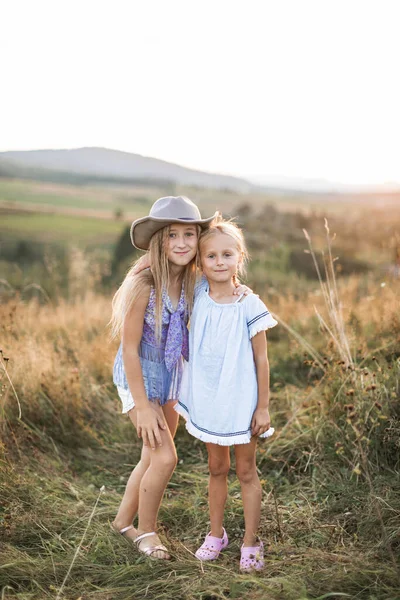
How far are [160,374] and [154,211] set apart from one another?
841mm

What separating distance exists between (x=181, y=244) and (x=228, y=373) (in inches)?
26.9

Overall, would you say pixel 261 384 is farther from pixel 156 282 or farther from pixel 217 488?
pixel 156 282

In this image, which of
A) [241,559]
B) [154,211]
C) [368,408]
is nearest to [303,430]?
[368,408]

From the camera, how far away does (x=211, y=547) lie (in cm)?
284

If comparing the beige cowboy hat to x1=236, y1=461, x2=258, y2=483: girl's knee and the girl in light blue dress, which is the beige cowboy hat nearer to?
the girl in light blue dress

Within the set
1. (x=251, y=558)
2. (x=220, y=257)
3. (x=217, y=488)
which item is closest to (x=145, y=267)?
(x=220, y=257)

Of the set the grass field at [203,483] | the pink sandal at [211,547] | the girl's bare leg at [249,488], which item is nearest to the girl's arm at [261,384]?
the girl's bare leg at [249,488]

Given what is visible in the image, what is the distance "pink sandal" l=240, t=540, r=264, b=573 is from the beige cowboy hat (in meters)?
1.61

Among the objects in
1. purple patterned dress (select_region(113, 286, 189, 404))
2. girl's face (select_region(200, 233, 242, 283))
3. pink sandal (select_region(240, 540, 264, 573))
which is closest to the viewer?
pink sandal (select_region(240, 540, 264, 573))

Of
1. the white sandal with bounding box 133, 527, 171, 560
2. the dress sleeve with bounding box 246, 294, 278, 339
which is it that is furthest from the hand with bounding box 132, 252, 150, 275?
the white sandal with bounding box 133, 527, 171, 560

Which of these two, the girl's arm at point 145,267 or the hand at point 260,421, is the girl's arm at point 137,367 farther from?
the hand at point 260,421

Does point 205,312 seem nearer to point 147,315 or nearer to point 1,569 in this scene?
point 147,315

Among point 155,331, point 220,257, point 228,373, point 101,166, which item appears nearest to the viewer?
point 228,373

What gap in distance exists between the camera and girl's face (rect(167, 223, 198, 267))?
2.82 metres
